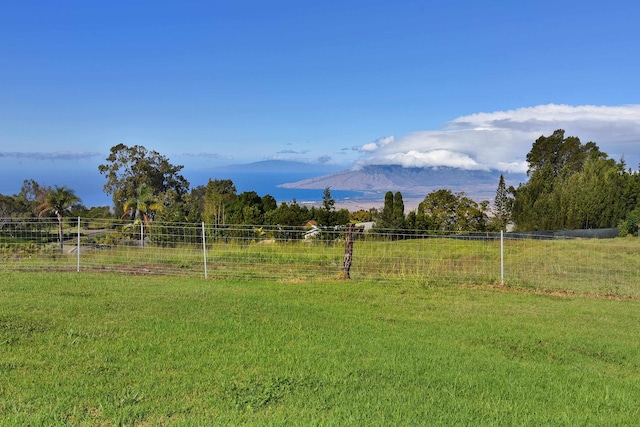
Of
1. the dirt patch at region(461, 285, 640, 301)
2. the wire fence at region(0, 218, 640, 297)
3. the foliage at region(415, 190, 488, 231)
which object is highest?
the foliage at region(415, 190, 488, 231)

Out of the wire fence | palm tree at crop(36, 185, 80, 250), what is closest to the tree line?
palm tree at crop(36, 185, 80, 250)

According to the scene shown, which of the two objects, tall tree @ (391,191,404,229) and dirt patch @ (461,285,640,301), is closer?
dirt patch @ (461,285,640,301)

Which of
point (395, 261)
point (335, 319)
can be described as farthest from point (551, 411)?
point (395, 261)

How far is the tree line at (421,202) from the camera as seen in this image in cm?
2758

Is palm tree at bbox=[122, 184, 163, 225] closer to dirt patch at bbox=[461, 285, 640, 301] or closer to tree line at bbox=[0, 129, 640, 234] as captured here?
tree line at bbox=[0, 129, 640, 234]

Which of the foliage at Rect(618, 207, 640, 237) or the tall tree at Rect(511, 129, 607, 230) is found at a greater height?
the tall tree at Rect(511, 129, 607, 230)

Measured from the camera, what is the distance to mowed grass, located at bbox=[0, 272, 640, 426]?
3.45 metres

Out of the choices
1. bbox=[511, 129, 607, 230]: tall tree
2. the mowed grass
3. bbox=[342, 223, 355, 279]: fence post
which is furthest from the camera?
bbox=[511, 129, 607, 230]: tall tree

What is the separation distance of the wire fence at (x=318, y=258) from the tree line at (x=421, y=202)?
618 centimetres

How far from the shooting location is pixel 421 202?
144ft

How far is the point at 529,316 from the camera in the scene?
701cm

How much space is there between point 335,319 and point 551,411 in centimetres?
318

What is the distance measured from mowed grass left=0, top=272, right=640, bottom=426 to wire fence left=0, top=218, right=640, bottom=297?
2269mm

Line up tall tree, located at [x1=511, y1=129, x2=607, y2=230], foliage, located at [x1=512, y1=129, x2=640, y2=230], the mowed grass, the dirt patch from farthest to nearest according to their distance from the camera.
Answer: tall tree, located at [x1=511, y1=129, x2=607, y2=230] < foliage, located at [x1=512, y1=129, x2=640, y2=230] < the dirt patch < the mowed grass
